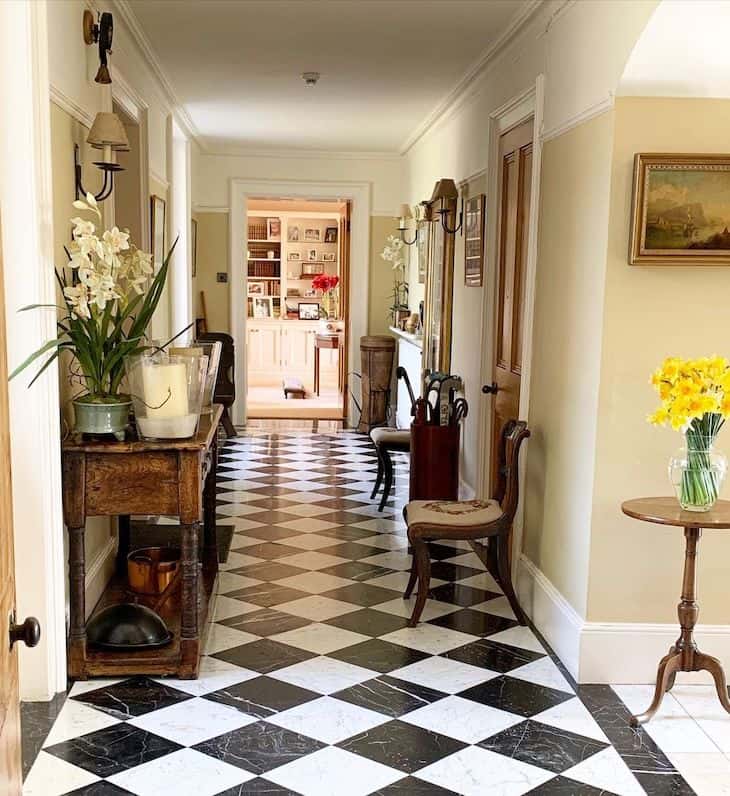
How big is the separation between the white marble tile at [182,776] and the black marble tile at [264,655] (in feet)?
2.26

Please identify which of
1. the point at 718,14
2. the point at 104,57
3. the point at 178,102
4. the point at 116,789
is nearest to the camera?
the point at 116,789

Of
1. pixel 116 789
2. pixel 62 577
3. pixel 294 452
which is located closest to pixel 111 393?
pixel 62 577

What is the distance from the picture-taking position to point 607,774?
9.07 ft

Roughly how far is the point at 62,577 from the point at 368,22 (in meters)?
2.90

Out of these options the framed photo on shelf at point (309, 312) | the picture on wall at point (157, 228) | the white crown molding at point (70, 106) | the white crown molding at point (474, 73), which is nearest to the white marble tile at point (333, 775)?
the white crown molding at point (70, 106)

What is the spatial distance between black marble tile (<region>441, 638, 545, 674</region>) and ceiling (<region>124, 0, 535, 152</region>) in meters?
2.73

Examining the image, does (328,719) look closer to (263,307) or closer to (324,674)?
(324,674)

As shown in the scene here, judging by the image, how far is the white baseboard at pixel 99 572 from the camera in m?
3.89

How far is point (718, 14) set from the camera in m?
2.89

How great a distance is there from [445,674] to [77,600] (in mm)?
1353

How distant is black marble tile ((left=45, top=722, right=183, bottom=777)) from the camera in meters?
2.78

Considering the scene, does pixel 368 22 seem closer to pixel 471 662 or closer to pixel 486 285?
pixel 486 285

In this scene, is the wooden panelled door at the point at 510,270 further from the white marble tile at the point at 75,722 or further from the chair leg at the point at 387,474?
the white marble tile at the point at 75,722

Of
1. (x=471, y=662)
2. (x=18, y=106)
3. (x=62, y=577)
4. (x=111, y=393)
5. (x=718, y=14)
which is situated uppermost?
(x=718, y=14)
